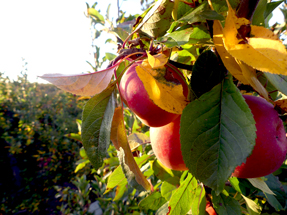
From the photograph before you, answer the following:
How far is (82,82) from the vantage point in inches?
16.8

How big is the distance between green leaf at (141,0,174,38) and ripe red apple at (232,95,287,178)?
0.95 feet

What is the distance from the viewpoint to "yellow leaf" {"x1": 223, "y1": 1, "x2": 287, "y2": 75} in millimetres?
273

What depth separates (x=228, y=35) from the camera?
1.02 feet

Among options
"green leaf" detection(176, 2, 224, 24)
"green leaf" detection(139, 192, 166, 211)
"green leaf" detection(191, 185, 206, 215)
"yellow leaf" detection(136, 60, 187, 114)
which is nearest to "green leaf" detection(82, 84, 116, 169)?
"yellow leaf" detection(136, 60, 187, 114)

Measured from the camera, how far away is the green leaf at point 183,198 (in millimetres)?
595

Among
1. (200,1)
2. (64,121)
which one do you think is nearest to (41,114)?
(64,121)

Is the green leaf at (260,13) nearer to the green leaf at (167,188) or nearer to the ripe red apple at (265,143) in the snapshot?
the ripe red apple at (265,143)

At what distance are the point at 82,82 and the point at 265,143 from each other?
1.50 ft

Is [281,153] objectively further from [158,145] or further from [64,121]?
[64,121]

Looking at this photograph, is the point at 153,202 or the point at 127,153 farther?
the point at 153,202

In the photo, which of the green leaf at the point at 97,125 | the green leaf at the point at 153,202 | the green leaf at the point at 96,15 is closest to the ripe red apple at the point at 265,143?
the green leaf at the point at 97,125

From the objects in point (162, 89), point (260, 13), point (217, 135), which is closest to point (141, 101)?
point (162, 89)

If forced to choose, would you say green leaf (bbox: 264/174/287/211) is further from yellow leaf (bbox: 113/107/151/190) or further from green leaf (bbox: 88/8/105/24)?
green leaf (bbox: 88/8/105/24)

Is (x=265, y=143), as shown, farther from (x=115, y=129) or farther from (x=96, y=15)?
(x=96, y=15)
